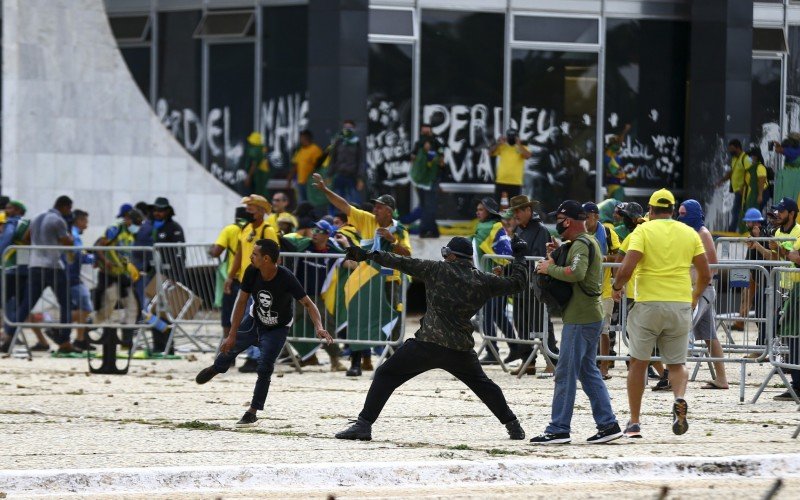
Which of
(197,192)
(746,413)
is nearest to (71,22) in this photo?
(197,192)

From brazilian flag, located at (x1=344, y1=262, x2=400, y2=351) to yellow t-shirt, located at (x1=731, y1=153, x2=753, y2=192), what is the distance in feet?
35.8

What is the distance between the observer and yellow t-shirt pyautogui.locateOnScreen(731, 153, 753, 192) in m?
26.2

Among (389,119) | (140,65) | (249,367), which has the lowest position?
(249,367)

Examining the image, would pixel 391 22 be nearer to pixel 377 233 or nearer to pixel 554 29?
pixel 554 29

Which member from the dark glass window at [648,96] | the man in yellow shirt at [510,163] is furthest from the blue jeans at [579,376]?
the dark glass window at [648,96]

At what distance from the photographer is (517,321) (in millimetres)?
16516

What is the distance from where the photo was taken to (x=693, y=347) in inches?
589

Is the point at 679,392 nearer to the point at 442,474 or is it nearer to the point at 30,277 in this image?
the point at 442,474

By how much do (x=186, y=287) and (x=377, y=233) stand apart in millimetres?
4539

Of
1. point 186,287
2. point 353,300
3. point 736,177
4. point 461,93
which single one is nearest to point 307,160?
point 461,93

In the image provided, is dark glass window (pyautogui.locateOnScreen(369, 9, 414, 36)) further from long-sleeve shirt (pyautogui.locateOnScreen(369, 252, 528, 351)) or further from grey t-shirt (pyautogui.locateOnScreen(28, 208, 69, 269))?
long-sleeve shirt (pyautogui.locateOnScreen(369, 252, 528, 351))

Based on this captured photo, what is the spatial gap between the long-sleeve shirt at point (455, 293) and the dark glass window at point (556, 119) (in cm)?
1503

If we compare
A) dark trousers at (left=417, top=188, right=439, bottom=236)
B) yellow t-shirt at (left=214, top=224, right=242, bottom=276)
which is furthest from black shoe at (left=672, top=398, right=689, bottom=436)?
dark trousers at (left=417, top=188, right=439, bottom=236)

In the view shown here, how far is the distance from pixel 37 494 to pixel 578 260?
416cm
